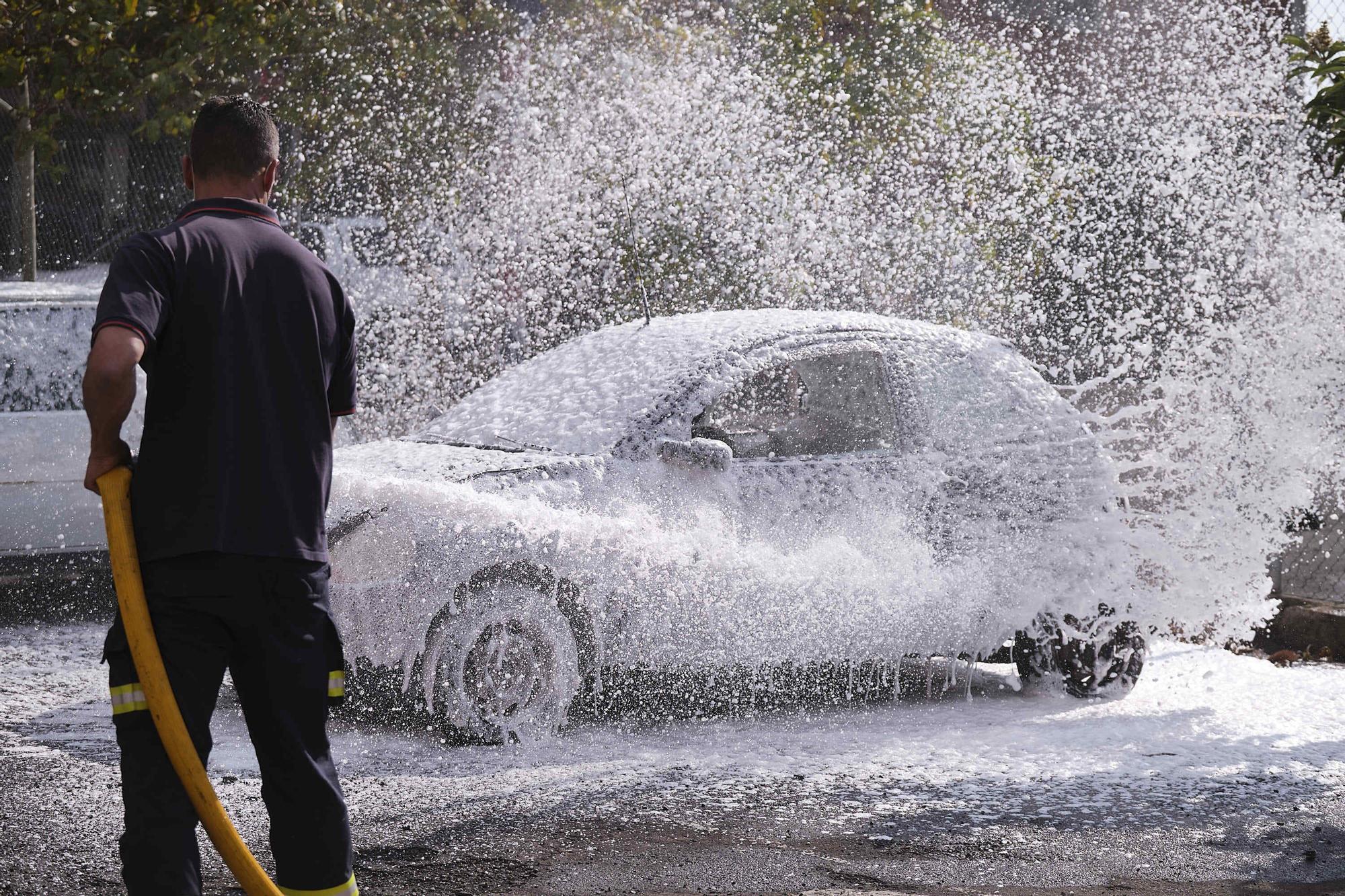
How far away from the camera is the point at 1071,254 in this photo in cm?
1442

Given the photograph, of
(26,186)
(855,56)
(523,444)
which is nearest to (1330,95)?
(523,444)

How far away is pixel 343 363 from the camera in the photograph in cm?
333

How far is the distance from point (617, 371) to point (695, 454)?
826 millimetres

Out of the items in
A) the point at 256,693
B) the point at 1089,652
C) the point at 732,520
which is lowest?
the point at 1089,652

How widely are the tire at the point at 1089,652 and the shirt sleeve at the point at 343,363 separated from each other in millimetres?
4137

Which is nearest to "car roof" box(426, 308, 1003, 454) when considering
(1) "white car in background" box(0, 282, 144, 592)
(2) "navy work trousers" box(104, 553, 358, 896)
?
(1) "white car in background" box(0, 282, 144, 592)

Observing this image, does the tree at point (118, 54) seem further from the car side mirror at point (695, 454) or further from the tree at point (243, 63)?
the car side mirror at point (695, 454)

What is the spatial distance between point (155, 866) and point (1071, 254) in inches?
502

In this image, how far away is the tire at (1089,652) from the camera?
675 centimetres

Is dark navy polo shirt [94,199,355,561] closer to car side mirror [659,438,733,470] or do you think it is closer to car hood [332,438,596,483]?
car hood [332,438,596,483]

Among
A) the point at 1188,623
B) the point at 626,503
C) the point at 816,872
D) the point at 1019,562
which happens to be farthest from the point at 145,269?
the point at 1188,623

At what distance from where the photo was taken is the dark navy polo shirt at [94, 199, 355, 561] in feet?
9.70

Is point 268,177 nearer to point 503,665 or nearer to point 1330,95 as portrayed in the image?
point 503,665

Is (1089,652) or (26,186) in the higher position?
(26,186)
